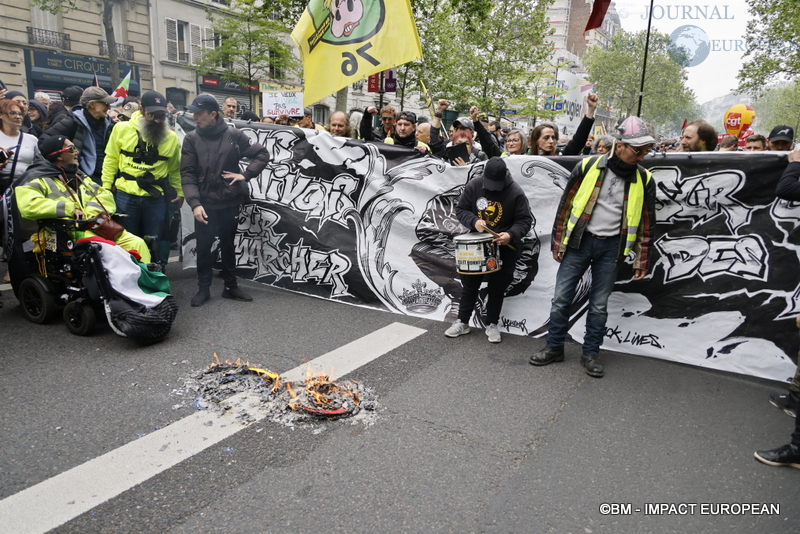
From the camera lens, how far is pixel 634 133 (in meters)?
3.84


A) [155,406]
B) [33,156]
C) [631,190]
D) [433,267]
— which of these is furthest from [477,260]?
[33,156]

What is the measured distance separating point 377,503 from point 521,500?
0.70 m

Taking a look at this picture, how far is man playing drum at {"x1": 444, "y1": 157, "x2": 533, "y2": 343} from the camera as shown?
4.56 meters

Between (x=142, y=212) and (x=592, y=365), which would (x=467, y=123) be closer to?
(x=592, y=365)

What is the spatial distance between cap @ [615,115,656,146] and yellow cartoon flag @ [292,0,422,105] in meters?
2.31

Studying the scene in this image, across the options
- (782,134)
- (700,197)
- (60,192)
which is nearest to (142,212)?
(60,192)

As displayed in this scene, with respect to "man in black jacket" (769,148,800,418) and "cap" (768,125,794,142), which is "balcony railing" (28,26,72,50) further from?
"man in black jacket" (769,148,800,418)

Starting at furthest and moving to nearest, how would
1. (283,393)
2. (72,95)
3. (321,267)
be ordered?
(72,95)
(321,267)
(283,393)

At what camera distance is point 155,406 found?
3400 millimetres

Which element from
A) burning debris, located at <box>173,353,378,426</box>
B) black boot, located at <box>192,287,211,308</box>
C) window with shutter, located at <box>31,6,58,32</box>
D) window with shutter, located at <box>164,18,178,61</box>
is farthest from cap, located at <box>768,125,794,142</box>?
window with shutter, located at <box>164,18,178,61</box>

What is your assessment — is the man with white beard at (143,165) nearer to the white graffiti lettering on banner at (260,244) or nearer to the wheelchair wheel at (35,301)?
the white graffiti lettering on banner at (260,244)

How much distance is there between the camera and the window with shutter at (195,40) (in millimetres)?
28425

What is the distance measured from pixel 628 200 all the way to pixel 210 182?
3927 mm

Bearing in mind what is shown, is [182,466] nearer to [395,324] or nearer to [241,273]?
[395,324]
